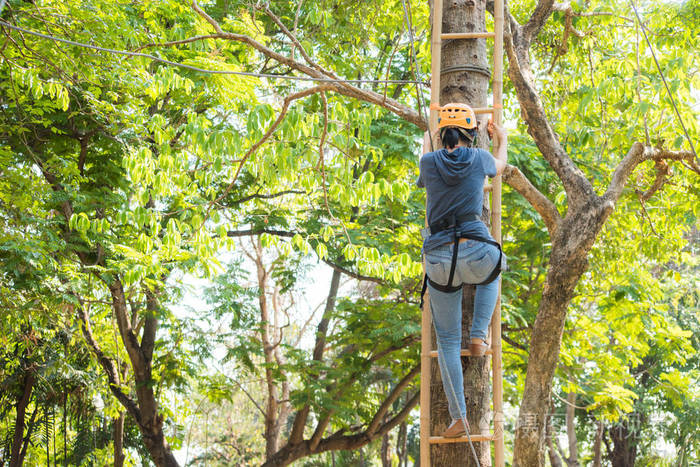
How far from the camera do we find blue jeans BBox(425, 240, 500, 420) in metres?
3.29

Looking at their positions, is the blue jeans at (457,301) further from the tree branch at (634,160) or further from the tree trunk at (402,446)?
the tree trunk at (402,446)

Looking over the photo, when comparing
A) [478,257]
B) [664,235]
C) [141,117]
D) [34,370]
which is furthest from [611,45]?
[34,370]

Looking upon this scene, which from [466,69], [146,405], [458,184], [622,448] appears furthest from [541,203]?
[622,448]

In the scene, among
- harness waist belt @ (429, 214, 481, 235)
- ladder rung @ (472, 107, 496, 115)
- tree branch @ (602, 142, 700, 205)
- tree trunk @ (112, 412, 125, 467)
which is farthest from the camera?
tree trunk @ (112, 412, 125, 467)

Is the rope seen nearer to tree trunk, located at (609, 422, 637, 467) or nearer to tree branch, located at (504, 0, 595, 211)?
tree branch, located at (504, 0, 595, 211)

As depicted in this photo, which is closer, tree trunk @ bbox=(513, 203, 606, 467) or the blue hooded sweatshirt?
the blue hooded sweatshirt

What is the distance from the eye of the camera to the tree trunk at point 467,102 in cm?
332

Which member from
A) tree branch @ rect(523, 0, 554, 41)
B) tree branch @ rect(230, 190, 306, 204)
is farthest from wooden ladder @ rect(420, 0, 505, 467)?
tree branch @ rect(230, 190, 306, 204)

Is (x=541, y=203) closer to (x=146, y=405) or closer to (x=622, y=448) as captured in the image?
(x=146, y=405)

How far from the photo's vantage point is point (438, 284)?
3430 millimetres

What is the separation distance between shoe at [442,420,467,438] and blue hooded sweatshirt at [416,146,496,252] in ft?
2.80

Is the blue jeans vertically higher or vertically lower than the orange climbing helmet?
lower

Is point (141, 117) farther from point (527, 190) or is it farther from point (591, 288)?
point (591, 288)

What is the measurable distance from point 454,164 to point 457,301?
67 centimetres
